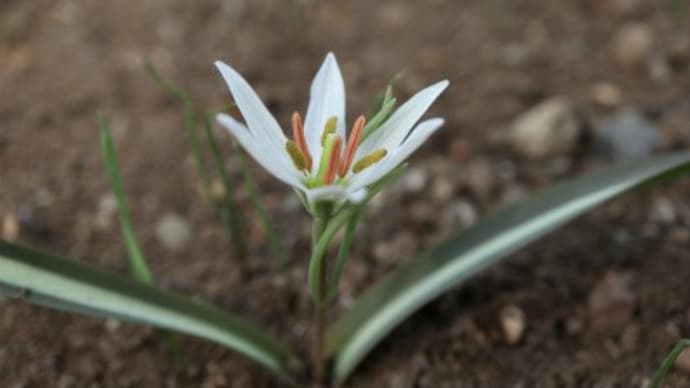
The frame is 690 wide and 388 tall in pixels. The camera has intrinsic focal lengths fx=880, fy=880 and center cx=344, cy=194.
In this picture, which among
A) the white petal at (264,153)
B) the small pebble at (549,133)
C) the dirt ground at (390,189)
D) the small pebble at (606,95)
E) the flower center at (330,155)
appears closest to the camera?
the white petal at (264,153)

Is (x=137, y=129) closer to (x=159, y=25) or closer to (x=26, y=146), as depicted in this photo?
(x=26, y=146)

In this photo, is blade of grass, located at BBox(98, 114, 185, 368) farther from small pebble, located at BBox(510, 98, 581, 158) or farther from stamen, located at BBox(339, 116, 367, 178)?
small pebble, located at BBox(510, 98, 581, 158)

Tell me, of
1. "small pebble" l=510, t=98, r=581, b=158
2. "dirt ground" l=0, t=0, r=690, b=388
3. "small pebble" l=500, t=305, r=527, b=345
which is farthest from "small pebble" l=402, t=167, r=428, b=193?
"small pebble" l=500, t=305, r=527, b=345

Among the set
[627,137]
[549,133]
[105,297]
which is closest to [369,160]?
[105,297]

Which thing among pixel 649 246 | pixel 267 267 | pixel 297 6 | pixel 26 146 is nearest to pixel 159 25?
pixel 297 6

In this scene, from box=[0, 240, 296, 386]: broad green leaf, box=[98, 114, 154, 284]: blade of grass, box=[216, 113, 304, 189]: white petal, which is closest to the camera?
box=[216, 113, 304, 189]: white petal

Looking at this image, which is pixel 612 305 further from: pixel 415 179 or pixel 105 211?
pixel 105 211

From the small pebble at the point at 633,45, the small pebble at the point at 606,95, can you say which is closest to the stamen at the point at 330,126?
the small pebble at the point at 606,95

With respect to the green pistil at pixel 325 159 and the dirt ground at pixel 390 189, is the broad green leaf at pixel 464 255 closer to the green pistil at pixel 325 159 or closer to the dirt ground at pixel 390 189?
the dirt ground at pixel 390 189
